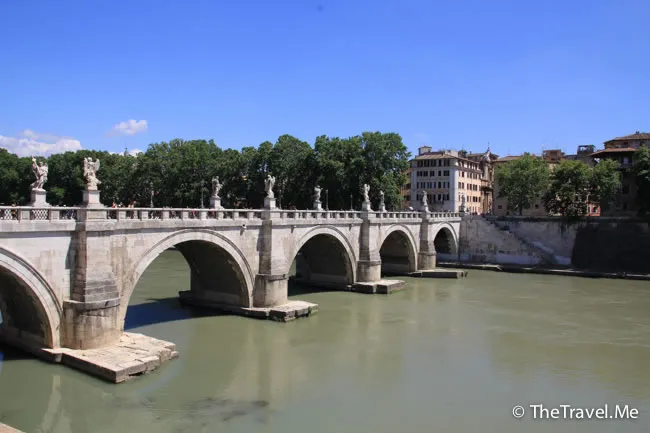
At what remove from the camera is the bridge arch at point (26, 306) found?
1484 centimetres

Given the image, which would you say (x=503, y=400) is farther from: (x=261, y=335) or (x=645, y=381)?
(x=261, y=335)

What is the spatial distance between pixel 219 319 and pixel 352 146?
29.1 m

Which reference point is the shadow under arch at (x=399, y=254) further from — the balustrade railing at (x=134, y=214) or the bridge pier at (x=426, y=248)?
the balustrade railing at (x=134, y=214)

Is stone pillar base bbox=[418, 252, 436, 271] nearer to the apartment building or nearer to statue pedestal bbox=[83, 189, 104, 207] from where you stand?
the apartment building

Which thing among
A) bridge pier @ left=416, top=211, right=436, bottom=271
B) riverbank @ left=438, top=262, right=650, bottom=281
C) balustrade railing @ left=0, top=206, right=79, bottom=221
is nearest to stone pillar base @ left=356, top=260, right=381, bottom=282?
bridge pier @ left=416, top=211, right=436, bottom=271

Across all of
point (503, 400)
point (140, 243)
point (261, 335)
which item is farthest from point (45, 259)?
point (503, 400)

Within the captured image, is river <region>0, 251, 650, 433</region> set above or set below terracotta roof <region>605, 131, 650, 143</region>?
below

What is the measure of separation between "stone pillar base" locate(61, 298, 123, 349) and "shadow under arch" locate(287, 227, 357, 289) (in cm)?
1493

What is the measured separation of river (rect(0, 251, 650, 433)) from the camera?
1312cm

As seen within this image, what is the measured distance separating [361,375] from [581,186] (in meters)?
35.8

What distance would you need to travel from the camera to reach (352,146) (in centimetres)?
4881

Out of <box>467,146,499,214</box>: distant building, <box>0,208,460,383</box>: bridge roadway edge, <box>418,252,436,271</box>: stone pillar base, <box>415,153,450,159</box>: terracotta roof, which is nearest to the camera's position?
<box>0,208,460,383</box>: bridge roadway edge

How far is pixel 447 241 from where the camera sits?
46.7m

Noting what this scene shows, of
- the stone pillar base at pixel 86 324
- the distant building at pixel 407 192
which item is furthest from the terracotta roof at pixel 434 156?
the stone pillar base at pixel 86 324
